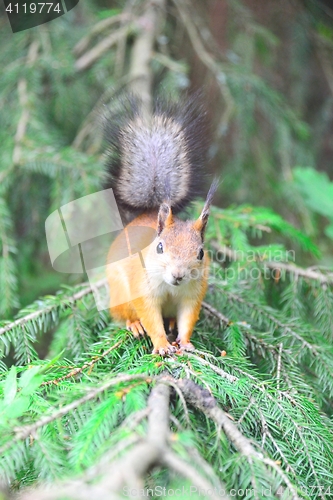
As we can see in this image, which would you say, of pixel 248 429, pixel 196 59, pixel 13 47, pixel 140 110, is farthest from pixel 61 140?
pixel 248 429

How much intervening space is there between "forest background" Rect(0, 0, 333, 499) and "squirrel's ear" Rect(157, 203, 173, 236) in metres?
0.28

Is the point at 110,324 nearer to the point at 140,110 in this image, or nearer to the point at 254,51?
the point at 140,110

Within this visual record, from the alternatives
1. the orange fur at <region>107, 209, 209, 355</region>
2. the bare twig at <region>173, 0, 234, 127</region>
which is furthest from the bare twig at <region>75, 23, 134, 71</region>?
the orange fur at <region>107, 209, 209, 355</region>

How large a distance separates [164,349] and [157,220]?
0.40 metres

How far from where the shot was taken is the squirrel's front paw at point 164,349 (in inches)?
46.8

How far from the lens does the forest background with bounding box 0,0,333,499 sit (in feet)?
2.51

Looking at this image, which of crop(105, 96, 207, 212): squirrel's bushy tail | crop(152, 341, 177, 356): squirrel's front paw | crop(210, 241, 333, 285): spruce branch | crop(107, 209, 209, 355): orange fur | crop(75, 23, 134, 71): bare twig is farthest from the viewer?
crop(75, 23, 134, 71): bare twig

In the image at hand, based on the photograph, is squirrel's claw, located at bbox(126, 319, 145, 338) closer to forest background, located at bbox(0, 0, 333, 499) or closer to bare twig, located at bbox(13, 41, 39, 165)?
forest background, located at bbox(0, 0, 333, 499)

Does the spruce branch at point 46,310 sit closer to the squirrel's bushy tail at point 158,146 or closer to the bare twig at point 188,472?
the squirrel's bushy tail at point 158,146

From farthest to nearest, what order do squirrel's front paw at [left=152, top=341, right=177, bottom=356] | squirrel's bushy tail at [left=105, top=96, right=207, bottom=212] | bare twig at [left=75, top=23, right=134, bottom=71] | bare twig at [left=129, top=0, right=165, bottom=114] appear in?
bare twig at [left=75, top=23, right=134, bottom=71] → bare twig at [left=129, top=0, right=165, bottom=114] → squirrel's bushy tail at [left=105, top=96, right=207, bottom=212] → squirrel's front paw at [left=152, top=341, right=177, bottom=356]

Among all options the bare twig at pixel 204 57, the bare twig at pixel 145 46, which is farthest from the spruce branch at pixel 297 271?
the bare twig at pixel 145 46

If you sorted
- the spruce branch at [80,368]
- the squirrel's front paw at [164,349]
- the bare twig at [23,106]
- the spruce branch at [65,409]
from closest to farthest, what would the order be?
the spruce branch at [65,409]
the spruce branch at [80,368]
the squirrel's front paw at [164,349]
the bare twig at [23,106]

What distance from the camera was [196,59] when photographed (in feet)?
8.90

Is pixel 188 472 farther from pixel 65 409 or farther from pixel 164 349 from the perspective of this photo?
pixel 164 349
